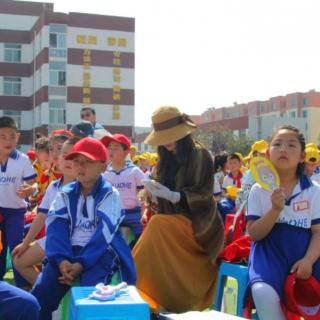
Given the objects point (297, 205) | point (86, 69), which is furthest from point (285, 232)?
point (86, 69)

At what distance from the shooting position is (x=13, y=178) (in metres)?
5.74

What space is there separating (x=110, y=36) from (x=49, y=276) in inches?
1632

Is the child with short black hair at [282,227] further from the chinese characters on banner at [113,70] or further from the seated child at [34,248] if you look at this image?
the chinese characters on banner at [113,70]

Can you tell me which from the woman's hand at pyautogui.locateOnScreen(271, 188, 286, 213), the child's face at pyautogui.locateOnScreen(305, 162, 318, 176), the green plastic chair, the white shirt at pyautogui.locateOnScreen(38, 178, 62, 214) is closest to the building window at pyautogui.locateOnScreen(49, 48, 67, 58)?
the child's face at pyautogui.locateOnScreen(305, 162, 318, 176)

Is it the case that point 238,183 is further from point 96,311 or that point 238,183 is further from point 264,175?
point 96,311

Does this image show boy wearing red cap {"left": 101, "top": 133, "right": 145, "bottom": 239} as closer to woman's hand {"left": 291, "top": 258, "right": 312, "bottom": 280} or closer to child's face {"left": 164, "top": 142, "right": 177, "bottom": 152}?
child's face {"left": 164, "top": 142, "right": 177, "bottom": 152}

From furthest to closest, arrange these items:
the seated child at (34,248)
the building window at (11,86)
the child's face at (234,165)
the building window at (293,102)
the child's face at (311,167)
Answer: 1. the building window at (293,102)
2. the building window at (11,86)
3. the child's face at (234,165)
4. the child's face at (311,167)
5. the seated child at (34,248)

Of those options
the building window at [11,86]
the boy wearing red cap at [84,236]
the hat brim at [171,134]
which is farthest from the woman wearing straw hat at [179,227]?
the building window at [11,86]

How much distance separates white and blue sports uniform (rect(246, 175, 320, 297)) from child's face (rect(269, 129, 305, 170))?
15 cm

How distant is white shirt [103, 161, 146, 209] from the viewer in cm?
621

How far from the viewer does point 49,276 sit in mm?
3400

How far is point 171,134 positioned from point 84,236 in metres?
1.01

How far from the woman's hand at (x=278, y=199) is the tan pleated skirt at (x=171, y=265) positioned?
2.98 feet

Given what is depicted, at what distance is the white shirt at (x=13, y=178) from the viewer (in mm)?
5695
